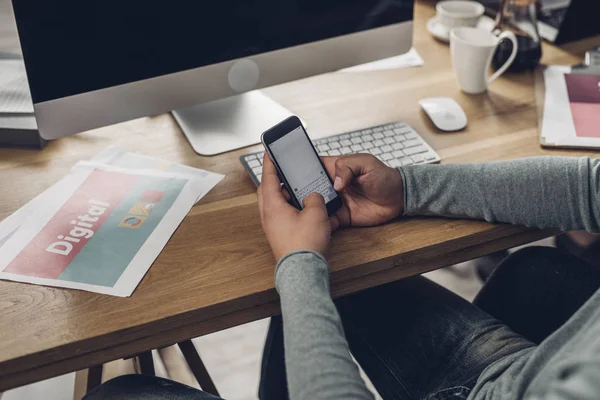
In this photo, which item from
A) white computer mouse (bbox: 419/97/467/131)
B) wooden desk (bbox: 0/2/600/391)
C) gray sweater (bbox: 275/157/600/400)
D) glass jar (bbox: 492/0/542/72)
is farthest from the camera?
glass jar (bbox: 492/0/542/72)

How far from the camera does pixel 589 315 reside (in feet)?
1.91

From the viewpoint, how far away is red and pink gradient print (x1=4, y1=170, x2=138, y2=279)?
76 centimetres

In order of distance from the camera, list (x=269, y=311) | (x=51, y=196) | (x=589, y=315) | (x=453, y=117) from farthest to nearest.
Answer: (x=453, y=117) < (x=51, y=196) < (x=269, y=311) < (x=589, y=315)

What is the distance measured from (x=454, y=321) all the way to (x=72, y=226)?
1.83ft

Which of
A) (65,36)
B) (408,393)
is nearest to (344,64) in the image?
(65,36)

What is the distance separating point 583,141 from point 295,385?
65 cm

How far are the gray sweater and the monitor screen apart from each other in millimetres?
336

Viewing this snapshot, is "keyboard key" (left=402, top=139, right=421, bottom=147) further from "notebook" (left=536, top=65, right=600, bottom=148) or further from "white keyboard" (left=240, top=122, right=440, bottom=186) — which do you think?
"notebook" (left=536, top=65, right=600, bottom=148)

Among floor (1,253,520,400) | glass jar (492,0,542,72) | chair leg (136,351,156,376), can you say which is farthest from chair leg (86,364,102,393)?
glass jar (492,0,542,72)

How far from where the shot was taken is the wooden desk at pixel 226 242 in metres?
0.69

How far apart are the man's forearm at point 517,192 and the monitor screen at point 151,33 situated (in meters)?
0.33

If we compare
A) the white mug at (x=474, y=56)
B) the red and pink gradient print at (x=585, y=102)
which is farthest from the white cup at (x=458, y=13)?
the red and pink gradient print at (x=585, y=102)

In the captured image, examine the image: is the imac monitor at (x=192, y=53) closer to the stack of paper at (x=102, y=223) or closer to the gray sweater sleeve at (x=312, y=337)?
the stack of paper at (x=102, y=223)

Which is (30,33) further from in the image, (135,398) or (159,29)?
(135,398)
